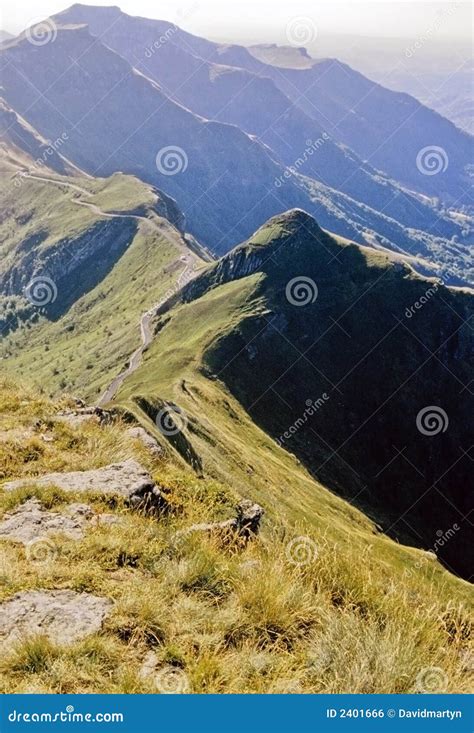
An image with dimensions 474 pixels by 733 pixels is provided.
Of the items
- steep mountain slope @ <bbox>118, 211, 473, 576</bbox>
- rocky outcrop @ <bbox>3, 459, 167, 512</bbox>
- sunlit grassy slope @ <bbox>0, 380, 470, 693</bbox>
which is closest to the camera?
sunlit grassy slope @ <bbox>0, 380, 470, 693</bbox>

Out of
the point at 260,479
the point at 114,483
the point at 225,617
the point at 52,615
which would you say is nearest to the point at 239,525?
the point at 114,483

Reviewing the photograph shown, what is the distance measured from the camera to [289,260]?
17888 cm

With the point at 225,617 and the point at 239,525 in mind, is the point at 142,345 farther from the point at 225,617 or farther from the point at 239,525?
the point at 225,617

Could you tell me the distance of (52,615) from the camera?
815 cm

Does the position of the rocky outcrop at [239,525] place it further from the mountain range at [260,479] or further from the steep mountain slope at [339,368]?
the steep mountain slope at [339,368]

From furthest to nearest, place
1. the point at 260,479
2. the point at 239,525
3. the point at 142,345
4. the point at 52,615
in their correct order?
the point at 142,345, the point at 260,479, the point at 239,525, the point at 52,615

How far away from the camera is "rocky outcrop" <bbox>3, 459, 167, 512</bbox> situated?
11.8m

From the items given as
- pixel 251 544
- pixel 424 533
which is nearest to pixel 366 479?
pixel 424 533

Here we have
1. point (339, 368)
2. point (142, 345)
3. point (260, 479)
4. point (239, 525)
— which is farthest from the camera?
point (142, 345)

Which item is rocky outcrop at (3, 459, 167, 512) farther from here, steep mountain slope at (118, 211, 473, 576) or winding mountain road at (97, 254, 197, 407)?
winding mountain road at (97, 254, 197, 407)

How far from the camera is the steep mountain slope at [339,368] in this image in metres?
124

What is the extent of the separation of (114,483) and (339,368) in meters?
146

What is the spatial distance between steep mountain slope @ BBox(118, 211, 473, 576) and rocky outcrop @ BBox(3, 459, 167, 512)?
80.2 metres

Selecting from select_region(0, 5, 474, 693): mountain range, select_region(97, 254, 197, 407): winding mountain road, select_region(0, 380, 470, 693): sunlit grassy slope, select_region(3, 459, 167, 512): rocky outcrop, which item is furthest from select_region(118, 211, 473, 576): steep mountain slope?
select_region(0, 380, 470, 693): sunlit grassy slope
